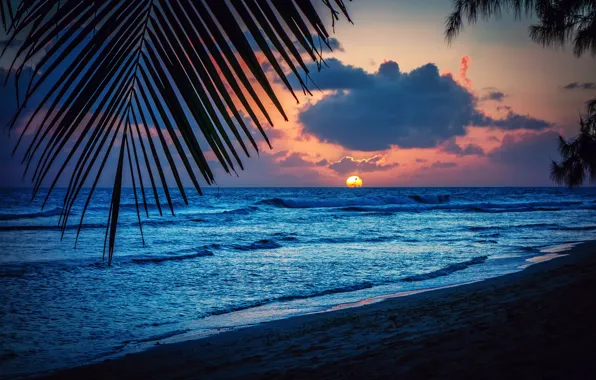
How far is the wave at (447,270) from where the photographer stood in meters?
8.52

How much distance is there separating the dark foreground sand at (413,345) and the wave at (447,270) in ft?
8.74

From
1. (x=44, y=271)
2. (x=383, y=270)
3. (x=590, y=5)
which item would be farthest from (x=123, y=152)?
(x=44, y=271)

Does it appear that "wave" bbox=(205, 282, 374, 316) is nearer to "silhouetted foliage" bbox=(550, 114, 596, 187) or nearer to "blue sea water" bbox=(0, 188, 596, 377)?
"blue sea water" bbox=(0, 188, 596, 377)

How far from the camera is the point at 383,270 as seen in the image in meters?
9.39

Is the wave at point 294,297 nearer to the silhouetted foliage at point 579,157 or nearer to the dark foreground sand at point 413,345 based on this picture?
the dark foreground sand at point 413,345

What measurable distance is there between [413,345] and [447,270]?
6.03 meters

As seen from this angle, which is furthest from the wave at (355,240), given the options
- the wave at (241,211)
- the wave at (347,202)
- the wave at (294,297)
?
the wave at (347,202)

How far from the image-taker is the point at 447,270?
365 inches

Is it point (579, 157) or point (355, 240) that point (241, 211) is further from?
point (579, 157)

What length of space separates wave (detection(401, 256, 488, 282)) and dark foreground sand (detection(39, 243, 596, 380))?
266 centimetres

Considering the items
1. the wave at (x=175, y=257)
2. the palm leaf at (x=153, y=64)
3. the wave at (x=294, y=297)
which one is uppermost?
the palm leaf at (x=153, y=64)

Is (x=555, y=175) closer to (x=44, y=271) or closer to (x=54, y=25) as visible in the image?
(x=54, y=25)

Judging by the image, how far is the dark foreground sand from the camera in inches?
119

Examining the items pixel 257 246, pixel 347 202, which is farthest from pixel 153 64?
pixel 347 202
